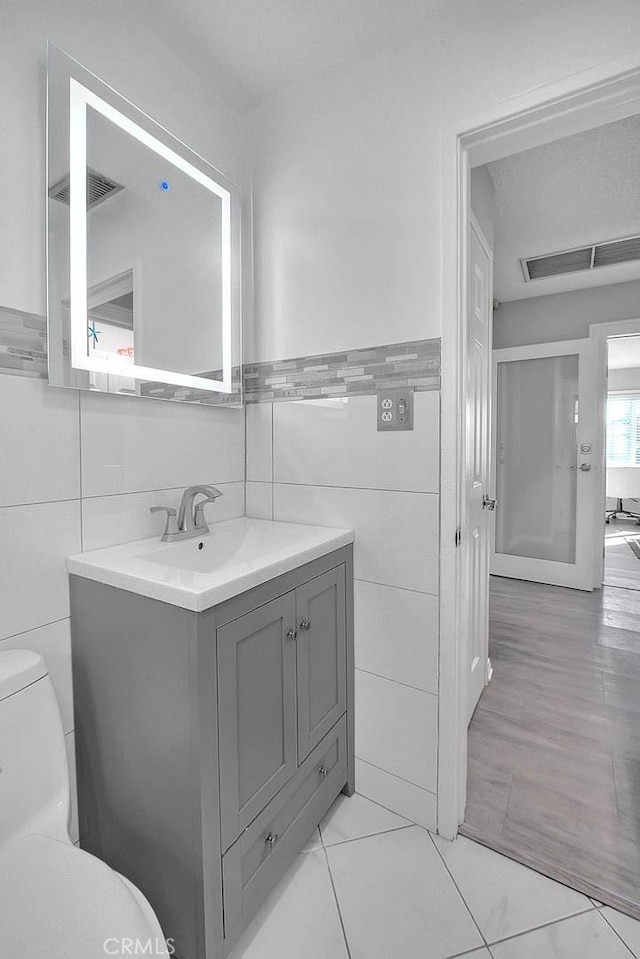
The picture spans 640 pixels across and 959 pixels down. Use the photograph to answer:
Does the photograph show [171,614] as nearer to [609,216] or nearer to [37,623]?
[37,623]

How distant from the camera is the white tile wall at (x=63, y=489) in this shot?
1077 mm

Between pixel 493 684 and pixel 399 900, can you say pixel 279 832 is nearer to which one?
pixel 399 900

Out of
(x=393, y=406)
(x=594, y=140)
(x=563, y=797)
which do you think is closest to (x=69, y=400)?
(x=393, y=406)

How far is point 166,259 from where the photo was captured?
1.46 metres

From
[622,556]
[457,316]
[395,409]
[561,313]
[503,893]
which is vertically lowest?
[503,893]

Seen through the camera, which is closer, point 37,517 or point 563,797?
point 37,517

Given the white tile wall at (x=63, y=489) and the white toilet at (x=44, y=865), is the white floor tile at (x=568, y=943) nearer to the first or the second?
the white toilet at (x=44, y=865)

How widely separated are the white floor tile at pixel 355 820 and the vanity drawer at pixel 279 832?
2.7 inches

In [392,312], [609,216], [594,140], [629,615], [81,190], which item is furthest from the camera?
[629,615]

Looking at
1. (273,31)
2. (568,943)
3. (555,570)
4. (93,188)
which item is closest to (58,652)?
(93,188)

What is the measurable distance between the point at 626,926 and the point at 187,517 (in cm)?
157

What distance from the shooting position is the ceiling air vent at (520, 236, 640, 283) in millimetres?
2994

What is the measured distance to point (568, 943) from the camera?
1.07 metres

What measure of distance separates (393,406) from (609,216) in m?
2.26
